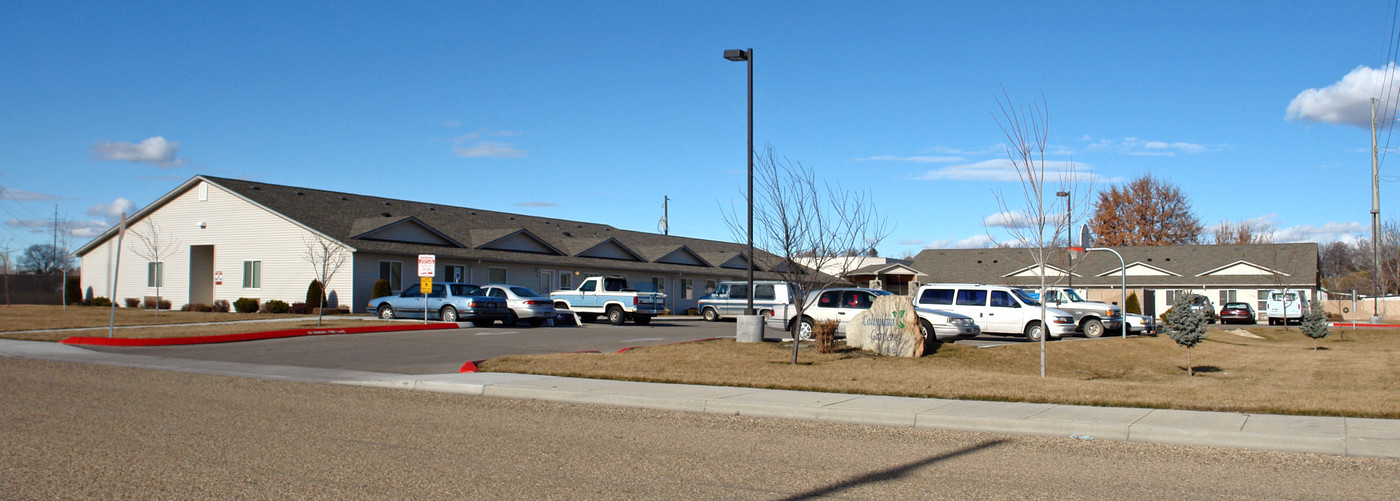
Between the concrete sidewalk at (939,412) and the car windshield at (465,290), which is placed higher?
the car windshield at (465,290)

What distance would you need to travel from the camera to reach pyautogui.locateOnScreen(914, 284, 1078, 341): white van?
1041 inches

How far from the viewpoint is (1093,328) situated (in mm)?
29375

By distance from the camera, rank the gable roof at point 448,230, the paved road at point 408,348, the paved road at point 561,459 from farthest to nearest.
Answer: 1. the gable roof at point 448,230
2. the paved road at point 408,348
3. the paved road at point 561,459

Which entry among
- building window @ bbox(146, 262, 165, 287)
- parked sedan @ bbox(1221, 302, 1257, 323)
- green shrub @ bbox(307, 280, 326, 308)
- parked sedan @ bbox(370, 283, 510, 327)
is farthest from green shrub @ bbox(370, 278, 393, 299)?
parked sedan @ bbox(1221, 302, 1257, 323)

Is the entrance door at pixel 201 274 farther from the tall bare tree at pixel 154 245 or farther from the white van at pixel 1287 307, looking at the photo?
the white van at pixel 1287 307

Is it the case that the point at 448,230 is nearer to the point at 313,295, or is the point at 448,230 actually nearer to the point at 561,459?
the point at 313,295

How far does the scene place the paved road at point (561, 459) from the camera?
7035mm

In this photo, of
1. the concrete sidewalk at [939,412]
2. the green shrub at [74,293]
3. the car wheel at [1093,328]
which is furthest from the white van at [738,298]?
the green shrub at [74,293]

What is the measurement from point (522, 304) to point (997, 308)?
14362 mm

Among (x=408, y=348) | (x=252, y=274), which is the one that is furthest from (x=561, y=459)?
(x=252, y=274)

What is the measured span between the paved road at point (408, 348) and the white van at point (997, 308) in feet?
21.0

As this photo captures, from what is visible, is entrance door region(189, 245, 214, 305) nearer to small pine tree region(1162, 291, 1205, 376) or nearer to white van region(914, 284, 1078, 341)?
white van region(914, 284, 1078, 341)

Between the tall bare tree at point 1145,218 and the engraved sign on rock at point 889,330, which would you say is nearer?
the engraved sign on rock at point 889,330

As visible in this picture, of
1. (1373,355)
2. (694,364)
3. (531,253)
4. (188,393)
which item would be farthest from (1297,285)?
(188,393)
